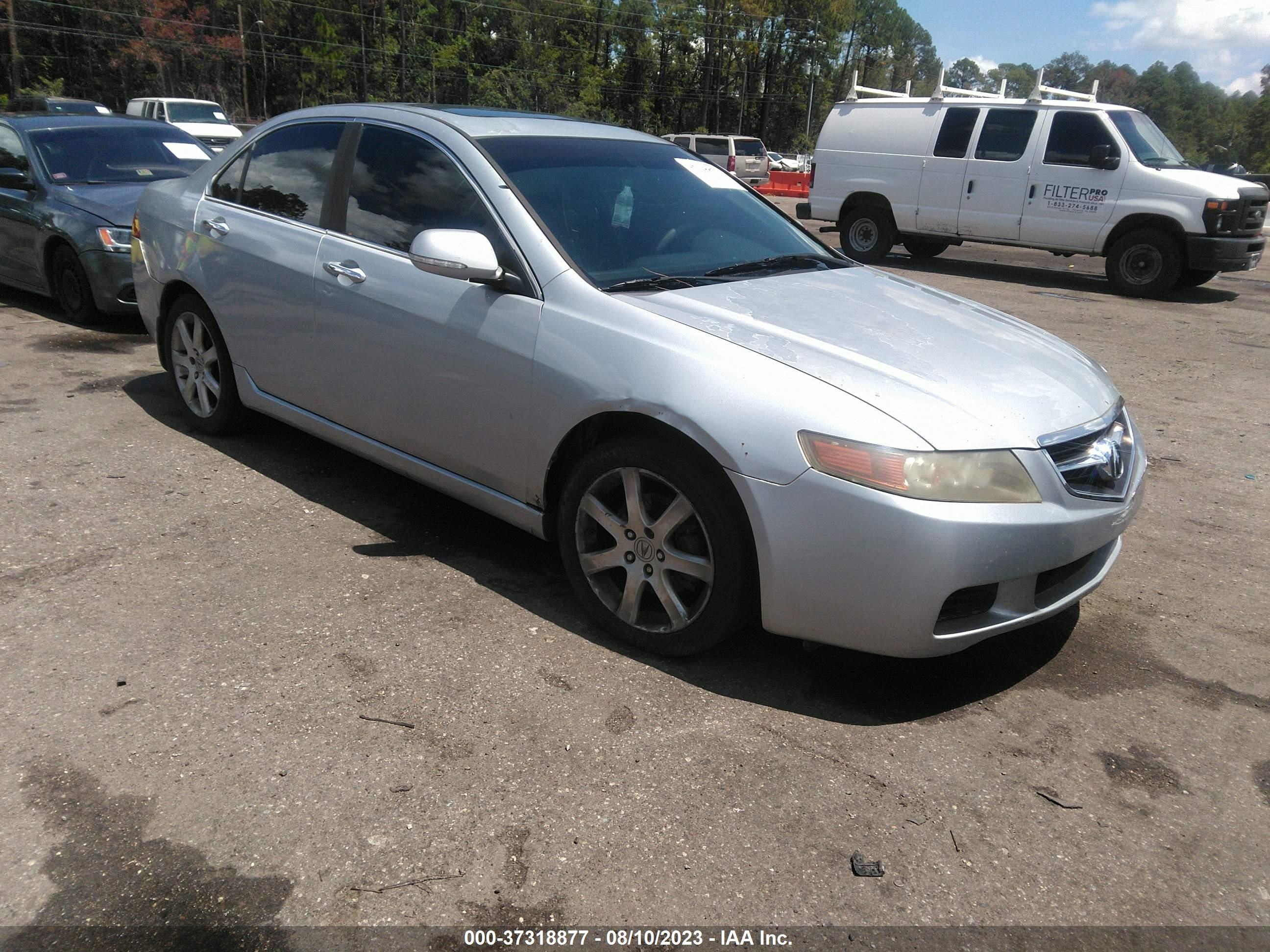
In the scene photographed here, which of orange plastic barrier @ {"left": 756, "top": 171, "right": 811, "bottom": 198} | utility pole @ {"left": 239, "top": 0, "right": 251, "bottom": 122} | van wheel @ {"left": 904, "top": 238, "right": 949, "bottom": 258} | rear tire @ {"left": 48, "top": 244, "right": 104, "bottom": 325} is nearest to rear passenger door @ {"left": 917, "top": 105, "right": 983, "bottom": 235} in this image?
van wheel @ {"left": 904, "top": 238, "right": 949, "bottom": 258}

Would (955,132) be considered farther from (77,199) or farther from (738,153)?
(738,153)

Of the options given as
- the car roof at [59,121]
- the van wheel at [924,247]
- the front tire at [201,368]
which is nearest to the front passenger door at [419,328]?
the front tire at [201,368]

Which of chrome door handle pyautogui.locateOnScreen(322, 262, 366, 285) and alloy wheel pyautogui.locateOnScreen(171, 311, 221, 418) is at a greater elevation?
chrome door handle pyautogui.locateOnScreen(322, 262, 366, 285)

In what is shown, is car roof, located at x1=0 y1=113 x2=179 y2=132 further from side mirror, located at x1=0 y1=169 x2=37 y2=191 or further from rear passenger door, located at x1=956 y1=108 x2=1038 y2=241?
rear passenger door, located at x1=956 y1=108 x2=1038 y2=241

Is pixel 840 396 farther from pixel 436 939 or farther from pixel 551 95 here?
pixel 551 95

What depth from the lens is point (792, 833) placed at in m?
2.49

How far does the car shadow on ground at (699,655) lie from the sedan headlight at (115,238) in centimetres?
314

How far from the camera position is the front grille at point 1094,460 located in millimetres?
2969

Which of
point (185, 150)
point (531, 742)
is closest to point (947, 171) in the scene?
point (185, 150)

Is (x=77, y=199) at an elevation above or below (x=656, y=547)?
above

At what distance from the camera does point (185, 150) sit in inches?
341

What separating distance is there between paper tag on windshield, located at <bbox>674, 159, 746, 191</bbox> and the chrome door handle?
1.43m

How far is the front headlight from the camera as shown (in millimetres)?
2725

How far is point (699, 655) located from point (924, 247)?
1297 centimetres
